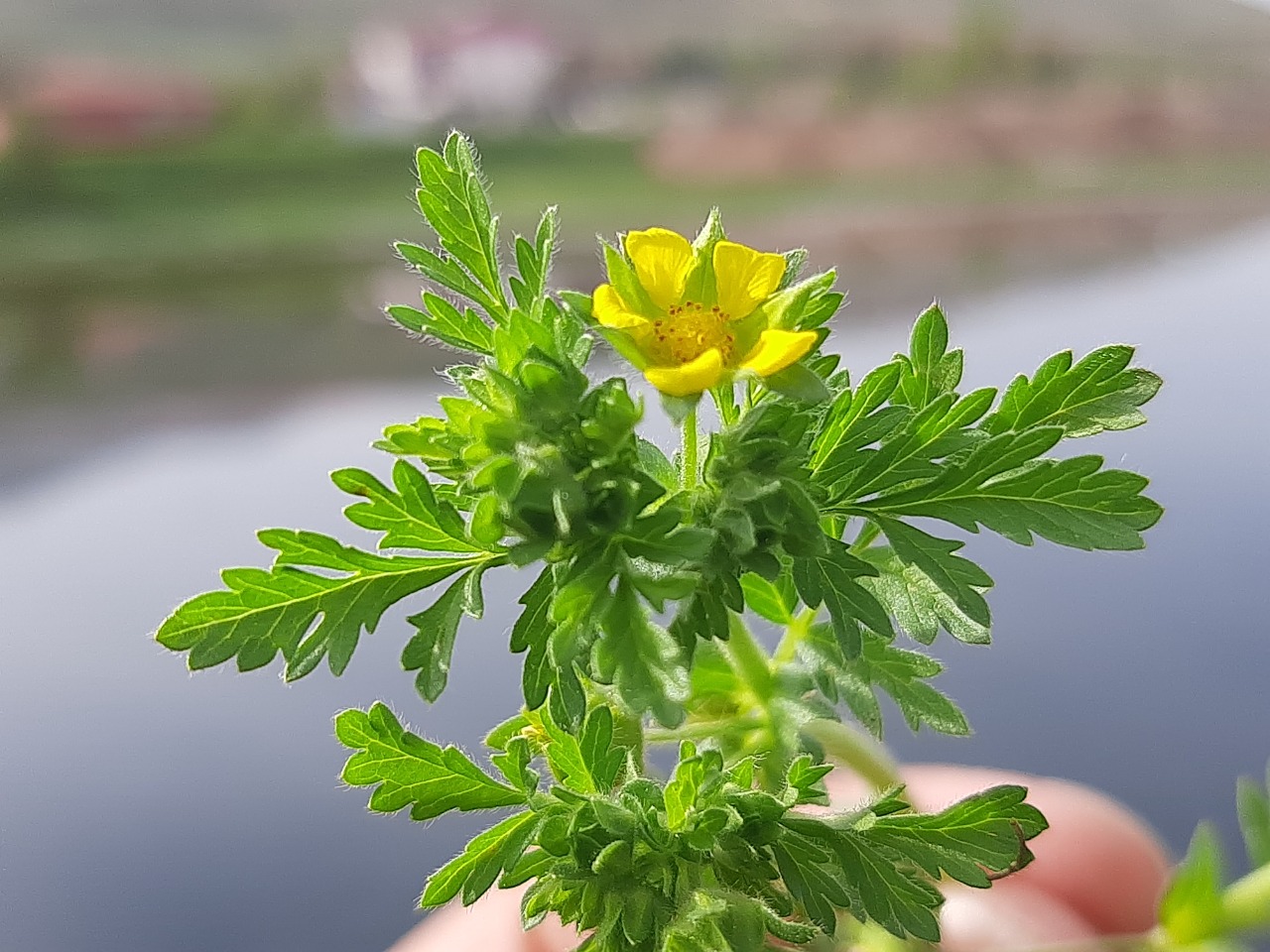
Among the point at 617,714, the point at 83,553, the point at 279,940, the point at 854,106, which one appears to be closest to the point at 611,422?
the point at 617,714

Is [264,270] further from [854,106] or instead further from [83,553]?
[854,106]

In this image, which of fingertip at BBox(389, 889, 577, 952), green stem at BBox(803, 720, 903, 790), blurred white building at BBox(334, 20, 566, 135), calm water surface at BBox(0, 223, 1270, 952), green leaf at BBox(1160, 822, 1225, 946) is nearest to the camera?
green stem at BBox(803, 720, 903, 790)

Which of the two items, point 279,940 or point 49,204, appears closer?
point 279,940

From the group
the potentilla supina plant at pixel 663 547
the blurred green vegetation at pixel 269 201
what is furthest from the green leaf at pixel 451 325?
the blurred green vegetation at pixel 269 201

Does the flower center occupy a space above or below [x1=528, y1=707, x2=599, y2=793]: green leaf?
above

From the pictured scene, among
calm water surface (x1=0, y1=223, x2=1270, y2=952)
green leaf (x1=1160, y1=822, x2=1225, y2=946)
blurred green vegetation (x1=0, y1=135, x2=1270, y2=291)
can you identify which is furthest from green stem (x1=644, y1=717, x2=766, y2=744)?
blurred green vegetation (x1=0, y1=135, x2=1270, y2=291)

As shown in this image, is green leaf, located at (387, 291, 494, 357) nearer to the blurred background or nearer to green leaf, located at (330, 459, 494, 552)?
green leaf, located at (330, 459, 494, 552)

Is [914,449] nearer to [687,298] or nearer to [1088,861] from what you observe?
[687,298]
